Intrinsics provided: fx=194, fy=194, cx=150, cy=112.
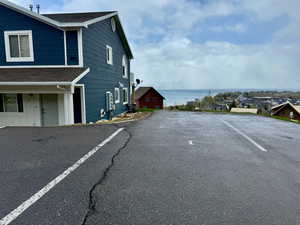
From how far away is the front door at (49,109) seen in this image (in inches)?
417

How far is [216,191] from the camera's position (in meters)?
3.36

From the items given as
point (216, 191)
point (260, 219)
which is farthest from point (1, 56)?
point (260, 219)

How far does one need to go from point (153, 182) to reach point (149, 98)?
38148 mm

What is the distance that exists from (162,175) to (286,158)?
11.9 ft

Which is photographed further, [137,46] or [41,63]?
[137,46]

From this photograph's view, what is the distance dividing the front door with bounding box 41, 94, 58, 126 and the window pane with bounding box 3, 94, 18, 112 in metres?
1.51

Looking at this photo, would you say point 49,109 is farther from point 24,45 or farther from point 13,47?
point 13,47

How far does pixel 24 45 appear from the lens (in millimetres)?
10703

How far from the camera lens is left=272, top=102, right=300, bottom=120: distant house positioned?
28.1m

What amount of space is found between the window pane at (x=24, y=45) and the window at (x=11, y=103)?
2.33 metres

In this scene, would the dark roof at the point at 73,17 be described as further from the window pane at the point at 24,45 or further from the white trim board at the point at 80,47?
the window pane at the point at 24,45

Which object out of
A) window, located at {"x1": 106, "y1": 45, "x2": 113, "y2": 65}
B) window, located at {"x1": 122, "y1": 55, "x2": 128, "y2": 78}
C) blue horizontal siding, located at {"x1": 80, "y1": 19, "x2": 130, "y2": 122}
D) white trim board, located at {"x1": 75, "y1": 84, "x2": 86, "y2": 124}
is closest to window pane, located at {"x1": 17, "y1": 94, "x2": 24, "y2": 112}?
white trim board, located at {"x1": 75, "y1": 84, "x2": 86, "y2": 124}

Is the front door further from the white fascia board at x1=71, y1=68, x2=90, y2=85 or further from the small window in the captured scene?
the small window

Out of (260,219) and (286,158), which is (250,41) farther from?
(260,219)
